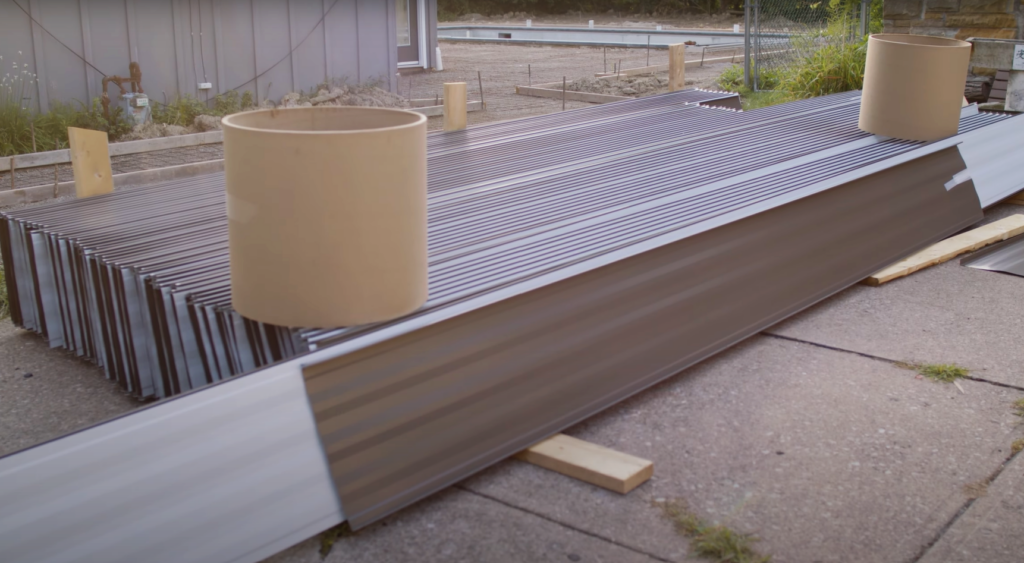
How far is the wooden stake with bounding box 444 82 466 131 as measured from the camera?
5.86 m

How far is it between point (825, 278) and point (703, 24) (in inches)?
1224

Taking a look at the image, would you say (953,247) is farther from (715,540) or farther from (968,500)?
(715,540)

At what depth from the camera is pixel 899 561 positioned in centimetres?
240

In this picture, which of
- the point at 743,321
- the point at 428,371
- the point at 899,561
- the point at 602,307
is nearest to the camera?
the point at 899,561

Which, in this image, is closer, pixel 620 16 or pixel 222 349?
pixel 222 349

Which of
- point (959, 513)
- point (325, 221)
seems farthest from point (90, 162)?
point (959, 513)

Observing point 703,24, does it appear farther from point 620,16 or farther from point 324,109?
point 324,109

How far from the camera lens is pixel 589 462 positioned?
2812 millimetres

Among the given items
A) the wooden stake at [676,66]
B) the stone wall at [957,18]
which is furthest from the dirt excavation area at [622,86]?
the wooden stake at [676,66]

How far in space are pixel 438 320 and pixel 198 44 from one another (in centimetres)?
1008

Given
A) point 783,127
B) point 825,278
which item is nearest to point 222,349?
point 825,278

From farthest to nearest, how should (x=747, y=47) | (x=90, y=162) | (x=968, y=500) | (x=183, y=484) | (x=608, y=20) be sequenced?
(x=608, y=20) < (x=747, y=47) < (x=90, y=162) < (x=968, y=500) < (x=183, y=484)

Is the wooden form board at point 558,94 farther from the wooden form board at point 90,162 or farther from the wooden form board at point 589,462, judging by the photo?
the wooden form board at point 589,462

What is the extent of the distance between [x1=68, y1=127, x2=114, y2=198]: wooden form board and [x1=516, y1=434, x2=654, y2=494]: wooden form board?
258 cm
